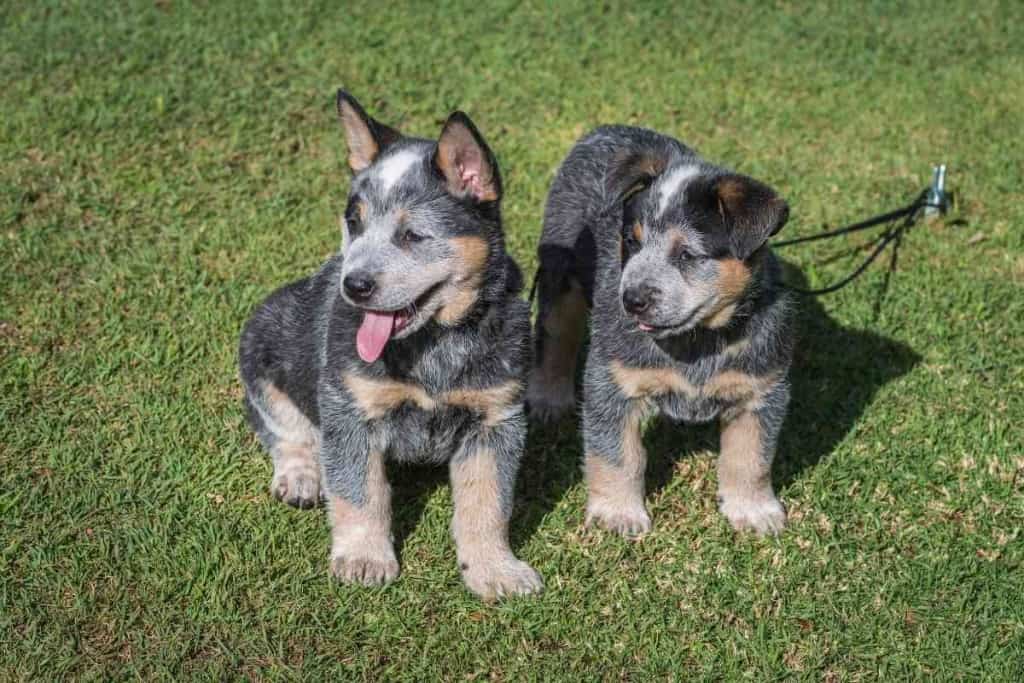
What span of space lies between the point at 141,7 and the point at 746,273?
831 cm

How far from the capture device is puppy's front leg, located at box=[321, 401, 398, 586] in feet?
17.9

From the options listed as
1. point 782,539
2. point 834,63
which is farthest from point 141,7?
point 782,539

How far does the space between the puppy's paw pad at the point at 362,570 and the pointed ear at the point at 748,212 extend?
2.37m

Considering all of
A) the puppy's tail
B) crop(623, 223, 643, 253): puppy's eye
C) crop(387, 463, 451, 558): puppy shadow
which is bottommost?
crop(387, 463, 451, 558): puppy shadow

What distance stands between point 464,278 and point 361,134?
0.89 m

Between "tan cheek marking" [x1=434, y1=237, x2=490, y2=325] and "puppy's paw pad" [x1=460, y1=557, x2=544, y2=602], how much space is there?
1.32m

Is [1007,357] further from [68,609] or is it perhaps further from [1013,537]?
[68,609]

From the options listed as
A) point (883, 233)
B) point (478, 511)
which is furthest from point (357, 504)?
point (883, 233)

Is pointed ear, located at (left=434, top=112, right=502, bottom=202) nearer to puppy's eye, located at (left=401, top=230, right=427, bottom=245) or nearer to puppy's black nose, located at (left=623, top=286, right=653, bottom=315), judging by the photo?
Result: puppy's eye, located at (left=401, top=230, right=427, bottom=245)

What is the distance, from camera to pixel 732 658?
5398 mm

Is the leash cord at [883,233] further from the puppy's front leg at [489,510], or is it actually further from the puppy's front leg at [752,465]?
the puppy's front leg at [489,510]

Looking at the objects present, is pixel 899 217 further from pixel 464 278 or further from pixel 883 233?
pixel 464 278

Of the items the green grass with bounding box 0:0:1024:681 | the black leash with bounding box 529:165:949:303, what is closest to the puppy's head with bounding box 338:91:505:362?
the green grass with bounding box 0:0:1024:681

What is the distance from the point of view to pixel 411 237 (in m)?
5.05
